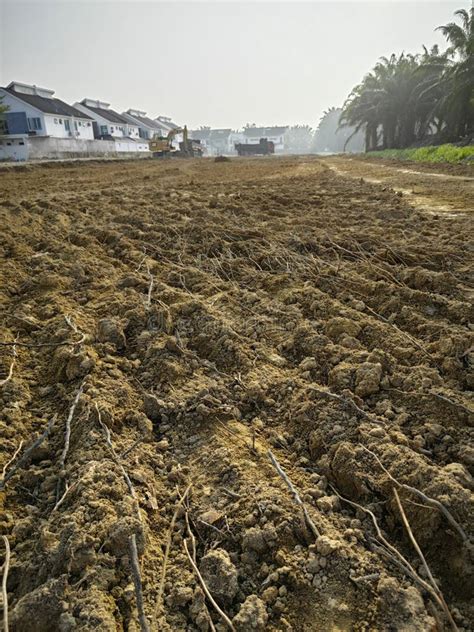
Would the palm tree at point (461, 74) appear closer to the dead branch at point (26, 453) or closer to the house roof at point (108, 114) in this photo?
the dead branch at point (26, 453)

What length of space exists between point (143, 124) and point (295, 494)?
7518 cm

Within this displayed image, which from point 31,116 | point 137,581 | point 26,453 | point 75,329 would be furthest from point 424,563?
point 31,116

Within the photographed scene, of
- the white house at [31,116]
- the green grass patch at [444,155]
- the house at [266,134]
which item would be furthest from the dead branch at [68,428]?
the house at [266,134]

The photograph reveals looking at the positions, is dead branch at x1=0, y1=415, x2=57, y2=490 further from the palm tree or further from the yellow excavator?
the yellow excavator

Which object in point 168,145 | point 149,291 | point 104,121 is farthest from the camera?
point 104,121

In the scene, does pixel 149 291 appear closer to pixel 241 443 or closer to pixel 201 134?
pixel 241 443

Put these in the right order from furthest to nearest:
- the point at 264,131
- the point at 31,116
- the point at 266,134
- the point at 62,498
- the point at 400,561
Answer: the point at 264,131, the point at 266,134, the point at 31,116, the point at 62,498, the point at 400,561

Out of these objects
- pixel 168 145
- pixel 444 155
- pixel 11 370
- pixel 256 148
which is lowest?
pixel 11 370

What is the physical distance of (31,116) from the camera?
40.5 m

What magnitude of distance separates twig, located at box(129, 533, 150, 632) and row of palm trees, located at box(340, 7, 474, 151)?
24415 mm

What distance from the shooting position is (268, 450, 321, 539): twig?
194 cm

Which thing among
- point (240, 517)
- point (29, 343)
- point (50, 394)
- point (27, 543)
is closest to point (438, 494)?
point (240, 517)

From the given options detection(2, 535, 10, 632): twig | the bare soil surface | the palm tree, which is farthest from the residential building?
detection(2, 535, 10, 632): twig

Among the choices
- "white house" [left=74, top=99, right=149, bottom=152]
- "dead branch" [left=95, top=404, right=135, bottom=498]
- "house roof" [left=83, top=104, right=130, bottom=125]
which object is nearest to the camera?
"dead branch" [left=95, top=404, right=135, bottom=498]
